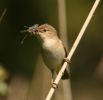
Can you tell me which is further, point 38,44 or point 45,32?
point 38,44

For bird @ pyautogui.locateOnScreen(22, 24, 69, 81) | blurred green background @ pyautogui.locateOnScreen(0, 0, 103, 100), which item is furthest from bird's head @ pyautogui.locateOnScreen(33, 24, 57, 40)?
blurred green background @ pyautogui.locateOnScreen(0, 0, 103, 100)

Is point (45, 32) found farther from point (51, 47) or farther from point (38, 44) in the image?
point (38, 44)

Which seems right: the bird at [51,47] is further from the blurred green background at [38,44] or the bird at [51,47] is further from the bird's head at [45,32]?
the blurred green background at [38,44]

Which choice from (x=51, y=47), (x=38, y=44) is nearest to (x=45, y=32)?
Result: (x=51, y=47)

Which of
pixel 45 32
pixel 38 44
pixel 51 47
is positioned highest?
pixel 45 32

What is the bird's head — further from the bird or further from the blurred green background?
the blurred green background

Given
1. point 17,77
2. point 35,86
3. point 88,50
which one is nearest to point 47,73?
point 35,86
